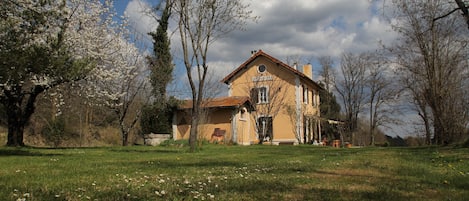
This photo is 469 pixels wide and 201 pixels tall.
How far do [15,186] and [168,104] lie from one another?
2554cm

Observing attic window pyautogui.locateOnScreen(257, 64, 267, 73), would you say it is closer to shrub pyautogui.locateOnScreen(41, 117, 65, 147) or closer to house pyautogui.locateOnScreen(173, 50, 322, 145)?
house pyautogui.locateOnScreen(173, 50, 322, 145)

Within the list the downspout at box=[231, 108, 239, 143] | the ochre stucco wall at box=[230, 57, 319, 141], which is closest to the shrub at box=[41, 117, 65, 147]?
the downspout at box=[231, 108, 239, 143]

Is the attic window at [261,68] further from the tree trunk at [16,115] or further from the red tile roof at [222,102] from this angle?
the tree trunk at [16,115]

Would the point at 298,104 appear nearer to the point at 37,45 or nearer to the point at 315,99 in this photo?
the point at 315,99

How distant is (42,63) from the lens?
12.2m

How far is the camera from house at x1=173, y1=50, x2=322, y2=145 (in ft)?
105

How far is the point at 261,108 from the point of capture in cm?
3362

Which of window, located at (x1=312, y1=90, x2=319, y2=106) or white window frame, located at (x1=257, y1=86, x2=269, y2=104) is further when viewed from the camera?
window, located at (x1=312, y1=90, x2=319, y2=106)

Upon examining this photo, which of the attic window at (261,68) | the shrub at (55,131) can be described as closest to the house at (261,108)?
the attic window at (261,68)

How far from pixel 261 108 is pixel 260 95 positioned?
1.76 meters

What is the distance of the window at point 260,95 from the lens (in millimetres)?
33812

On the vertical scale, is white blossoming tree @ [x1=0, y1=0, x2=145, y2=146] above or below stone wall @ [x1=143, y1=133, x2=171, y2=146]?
above

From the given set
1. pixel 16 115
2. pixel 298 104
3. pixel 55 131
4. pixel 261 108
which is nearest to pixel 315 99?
pixel 298 104

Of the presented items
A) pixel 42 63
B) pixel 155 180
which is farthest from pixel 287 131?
pixel 155 180
